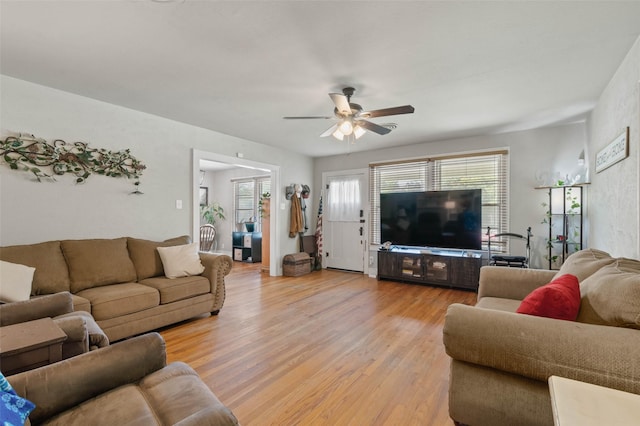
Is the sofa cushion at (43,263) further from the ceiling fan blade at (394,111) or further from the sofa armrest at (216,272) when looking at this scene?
the ceiling fan blade at (394,111)

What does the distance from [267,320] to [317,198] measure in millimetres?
3692

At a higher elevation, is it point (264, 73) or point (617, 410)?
point (264, 73)

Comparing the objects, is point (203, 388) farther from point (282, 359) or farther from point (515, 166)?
point (515, 166)

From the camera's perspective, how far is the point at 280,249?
577 cm

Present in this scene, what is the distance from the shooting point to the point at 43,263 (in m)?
2.65

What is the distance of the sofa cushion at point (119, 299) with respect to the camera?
8.42 ft

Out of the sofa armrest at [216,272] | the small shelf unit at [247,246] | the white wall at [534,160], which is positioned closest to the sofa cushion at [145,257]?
the sofa armrest at [216,272]

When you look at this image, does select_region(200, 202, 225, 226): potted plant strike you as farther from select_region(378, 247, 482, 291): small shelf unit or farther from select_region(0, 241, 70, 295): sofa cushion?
select_region(0, 241, 70, 295): sofa cushion

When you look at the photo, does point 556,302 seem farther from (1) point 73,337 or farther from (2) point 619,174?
(1) point 73,337

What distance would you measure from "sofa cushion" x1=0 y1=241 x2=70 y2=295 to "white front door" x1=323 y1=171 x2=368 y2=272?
450 centimetres

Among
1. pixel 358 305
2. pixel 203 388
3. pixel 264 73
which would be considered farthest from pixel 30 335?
pixel 358 305

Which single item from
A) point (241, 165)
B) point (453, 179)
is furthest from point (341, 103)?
point (453, 179)

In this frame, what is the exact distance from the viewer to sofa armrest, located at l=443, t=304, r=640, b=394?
1105mm

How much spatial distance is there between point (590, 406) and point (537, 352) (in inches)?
21.1
